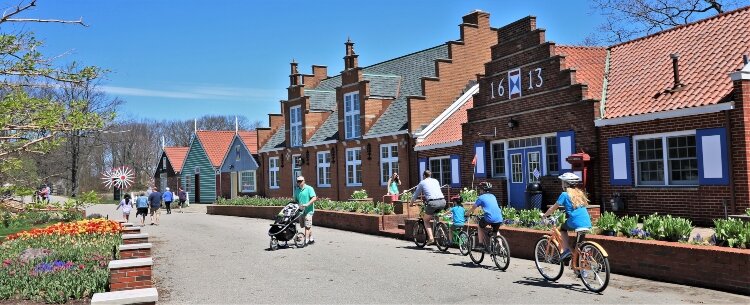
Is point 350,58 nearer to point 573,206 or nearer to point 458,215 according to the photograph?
point 458,215

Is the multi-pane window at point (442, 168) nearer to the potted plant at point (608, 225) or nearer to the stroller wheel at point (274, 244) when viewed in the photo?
the stroller wheel at point (274, 244)

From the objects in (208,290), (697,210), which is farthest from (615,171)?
(208,290)

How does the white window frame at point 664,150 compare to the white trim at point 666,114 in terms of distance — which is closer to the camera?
the white trim at point 666,114

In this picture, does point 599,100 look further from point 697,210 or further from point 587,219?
point 587,219

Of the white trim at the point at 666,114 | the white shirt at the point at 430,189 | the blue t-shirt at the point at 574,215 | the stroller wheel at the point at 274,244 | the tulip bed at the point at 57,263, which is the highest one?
the white trim at the point at 666,114

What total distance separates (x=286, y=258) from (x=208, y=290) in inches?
146

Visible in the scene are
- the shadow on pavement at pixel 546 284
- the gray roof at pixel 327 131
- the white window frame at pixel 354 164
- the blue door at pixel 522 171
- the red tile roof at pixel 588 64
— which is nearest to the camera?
the shadow on pavement at pixel 546 284

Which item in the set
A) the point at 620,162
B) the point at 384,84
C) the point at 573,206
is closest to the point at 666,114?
the point at 620,162

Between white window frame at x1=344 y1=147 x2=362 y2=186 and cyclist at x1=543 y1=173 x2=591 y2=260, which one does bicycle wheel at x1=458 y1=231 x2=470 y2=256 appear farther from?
white window frame at x1=344 y1=147 x2=362 y2=186

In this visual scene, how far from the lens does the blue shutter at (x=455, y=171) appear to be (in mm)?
24156

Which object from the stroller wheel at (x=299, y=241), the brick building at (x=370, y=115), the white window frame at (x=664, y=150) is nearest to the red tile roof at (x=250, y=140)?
the brick building at (x=370, y=115)

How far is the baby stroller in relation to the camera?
15359 mm

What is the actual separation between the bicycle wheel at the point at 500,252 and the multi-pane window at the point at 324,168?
2256 cm

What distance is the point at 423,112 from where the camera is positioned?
27578mm
